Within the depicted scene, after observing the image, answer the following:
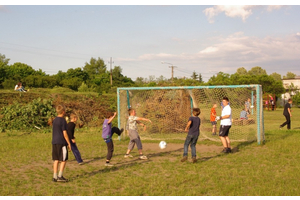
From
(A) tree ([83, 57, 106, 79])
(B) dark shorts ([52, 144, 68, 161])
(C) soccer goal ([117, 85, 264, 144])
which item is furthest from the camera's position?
(A) tree ([83, 57, 106, 79])

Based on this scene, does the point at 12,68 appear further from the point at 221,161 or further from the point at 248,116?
the point at 221,161

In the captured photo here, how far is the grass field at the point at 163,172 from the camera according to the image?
6387 millimetres

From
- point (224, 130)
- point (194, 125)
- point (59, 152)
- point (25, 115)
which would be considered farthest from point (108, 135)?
point (25, 115)

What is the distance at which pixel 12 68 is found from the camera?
2437 inches

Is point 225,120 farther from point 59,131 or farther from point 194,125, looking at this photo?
point 59,131

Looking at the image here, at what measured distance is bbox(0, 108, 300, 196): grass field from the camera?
6387 millimetres

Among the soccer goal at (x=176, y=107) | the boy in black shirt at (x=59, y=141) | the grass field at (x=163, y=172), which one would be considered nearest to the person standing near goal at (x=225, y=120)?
the grass field at (x=163, y=172)

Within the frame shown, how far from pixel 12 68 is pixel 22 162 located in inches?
2245

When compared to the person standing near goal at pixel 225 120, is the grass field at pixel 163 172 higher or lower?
lower

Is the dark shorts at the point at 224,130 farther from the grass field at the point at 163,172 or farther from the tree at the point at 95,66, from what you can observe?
the tree at the point at 95,66

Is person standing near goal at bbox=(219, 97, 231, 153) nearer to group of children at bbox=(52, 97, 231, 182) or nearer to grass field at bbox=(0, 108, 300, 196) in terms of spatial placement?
group of children at bbox=(52, 97, 231, 182)

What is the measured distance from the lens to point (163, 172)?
26.5 feet

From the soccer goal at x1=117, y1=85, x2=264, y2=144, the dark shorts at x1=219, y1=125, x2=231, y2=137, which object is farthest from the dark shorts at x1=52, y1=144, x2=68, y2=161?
the soccer goal at x1=117, y1=85, x2=264, y2=144

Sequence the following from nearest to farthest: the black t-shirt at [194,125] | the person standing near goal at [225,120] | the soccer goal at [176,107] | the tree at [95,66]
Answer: the black t-shirt at [194,125], the person standing near goal at [225,120], the soccer goal at [176,107], the tree at [95,66]
